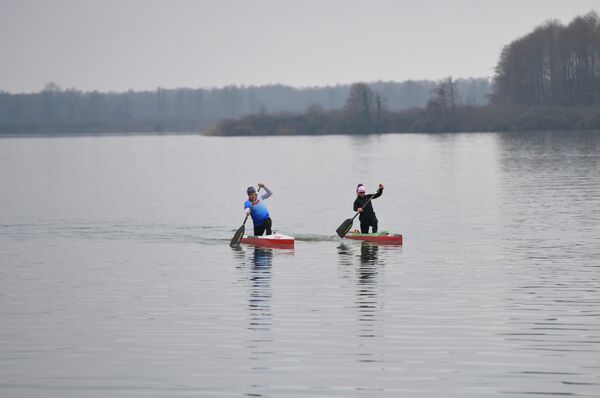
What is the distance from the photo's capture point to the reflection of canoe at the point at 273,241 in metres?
32.2

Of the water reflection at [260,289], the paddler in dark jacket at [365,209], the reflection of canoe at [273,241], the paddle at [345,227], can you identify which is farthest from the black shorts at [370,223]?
the water reflection at [260,289]

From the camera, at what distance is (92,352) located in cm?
1834

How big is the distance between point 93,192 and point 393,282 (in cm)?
4104

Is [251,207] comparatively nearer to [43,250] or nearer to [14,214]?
[43,250]

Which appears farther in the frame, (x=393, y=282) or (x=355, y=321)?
(x=393, y=282)

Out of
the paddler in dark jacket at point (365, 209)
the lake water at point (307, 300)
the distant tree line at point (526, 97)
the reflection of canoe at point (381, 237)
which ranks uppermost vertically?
the distant tree line at point (526, 97)

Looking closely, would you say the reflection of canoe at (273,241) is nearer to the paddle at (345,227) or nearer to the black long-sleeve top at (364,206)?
the paddle at (345,227)

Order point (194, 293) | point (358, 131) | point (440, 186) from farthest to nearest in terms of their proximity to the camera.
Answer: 1. point (358, 131)
2. point (440, 186)
3. point (194, 293)

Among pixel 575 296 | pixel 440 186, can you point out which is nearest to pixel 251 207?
pixel 575 296

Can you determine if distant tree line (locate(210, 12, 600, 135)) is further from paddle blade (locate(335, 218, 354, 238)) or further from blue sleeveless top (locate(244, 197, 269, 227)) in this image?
blue sleeveless top (locate(244, 197, 269, 227))

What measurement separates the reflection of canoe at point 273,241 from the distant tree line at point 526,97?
11269 cm

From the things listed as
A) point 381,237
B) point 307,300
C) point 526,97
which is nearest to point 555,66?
point 526,97

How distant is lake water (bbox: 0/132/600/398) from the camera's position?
54.2ft

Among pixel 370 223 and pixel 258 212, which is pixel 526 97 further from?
pixel 258 212
